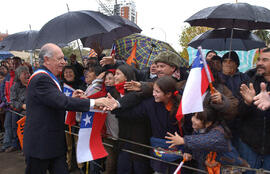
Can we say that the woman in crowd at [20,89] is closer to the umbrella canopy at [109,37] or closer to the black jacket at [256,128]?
the umbrella canopy at [109,37]

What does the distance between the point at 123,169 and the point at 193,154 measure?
1.06 m

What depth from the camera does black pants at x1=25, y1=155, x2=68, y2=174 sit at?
2641 mm

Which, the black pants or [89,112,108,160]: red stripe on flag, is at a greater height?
[89,112,108,160]: red stripe on flag

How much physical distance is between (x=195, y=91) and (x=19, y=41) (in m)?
4.49

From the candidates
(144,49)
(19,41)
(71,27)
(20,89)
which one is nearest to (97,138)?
(71,27)

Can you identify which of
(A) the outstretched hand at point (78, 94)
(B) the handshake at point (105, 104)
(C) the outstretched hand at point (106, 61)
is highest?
(C) the outstretched hand at point (106, 61)

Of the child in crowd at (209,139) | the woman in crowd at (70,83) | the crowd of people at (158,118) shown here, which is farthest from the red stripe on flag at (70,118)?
the child in crowd at (209,139)

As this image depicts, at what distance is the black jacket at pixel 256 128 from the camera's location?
2305mm

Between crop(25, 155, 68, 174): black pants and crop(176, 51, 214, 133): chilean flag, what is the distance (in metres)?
1.62

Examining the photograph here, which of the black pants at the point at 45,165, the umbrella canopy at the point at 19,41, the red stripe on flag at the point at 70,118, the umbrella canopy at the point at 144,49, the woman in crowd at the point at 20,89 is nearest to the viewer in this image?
the black pants at the point at 45,165

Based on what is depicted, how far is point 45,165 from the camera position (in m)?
2.71

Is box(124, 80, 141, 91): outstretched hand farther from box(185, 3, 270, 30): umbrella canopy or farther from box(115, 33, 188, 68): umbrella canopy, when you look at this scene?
box(115, 33, 188, 68): umbrella canopy

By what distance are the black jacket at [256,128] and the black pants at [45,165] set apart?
2179 millimetres

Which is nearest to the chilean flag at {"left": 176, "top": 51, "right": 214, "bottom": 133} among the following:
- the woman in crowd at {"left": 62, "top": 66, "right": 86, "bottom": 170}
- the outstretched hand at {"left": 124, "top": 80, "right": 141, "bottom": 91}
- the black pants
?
the outstretched hand at {"left": 124, "top": 80, "right": 141, "bottom": 91}
